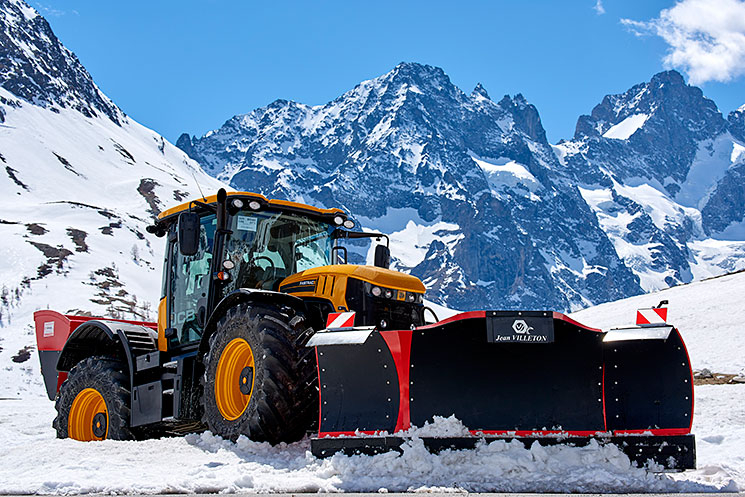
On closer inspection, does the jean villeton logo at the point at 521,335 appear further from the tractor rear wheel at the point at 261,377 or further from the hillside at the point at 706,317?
the hillside at the point at 706,317

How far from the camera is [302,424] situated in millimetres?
6508

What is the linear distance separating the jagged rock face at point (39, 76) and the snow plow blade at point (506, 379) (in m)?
178

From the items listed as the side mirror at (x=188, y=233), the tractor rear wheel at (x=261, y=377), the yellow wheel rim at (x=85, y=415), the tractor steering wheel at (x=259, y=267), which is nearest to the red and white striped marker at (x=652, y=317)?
the tractor rear wheel at (x=261, y=377)

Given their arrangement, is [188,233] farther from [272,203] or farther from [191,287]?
[191,287]

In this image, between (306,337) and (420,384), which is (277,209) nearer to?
(306,337)

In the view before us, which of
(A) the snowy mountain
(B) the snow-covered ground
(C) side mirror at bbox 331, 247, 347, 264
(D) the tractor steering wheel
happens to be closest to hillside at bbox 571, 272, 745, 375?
(C) side mirror at bbox 331, 247, 347, 264

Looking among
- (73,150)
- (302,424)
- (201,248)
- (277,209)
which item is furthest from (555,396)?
(73,150)

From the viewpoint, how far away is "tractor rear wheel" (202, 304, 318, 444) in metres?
6.36

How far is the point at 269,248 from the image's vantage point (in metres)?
8.08

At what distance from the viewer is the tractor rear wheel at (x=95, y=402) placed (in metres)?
8.51

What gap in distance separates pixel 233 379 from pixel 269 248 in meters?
1.61

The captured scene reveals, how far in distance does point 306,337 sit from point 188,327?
231cm

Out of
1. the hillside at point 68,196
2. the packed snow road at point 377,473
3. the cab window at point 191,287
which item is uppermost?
the hillside at point 68,196

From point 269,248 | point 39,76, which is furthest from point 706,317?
point 39,76
